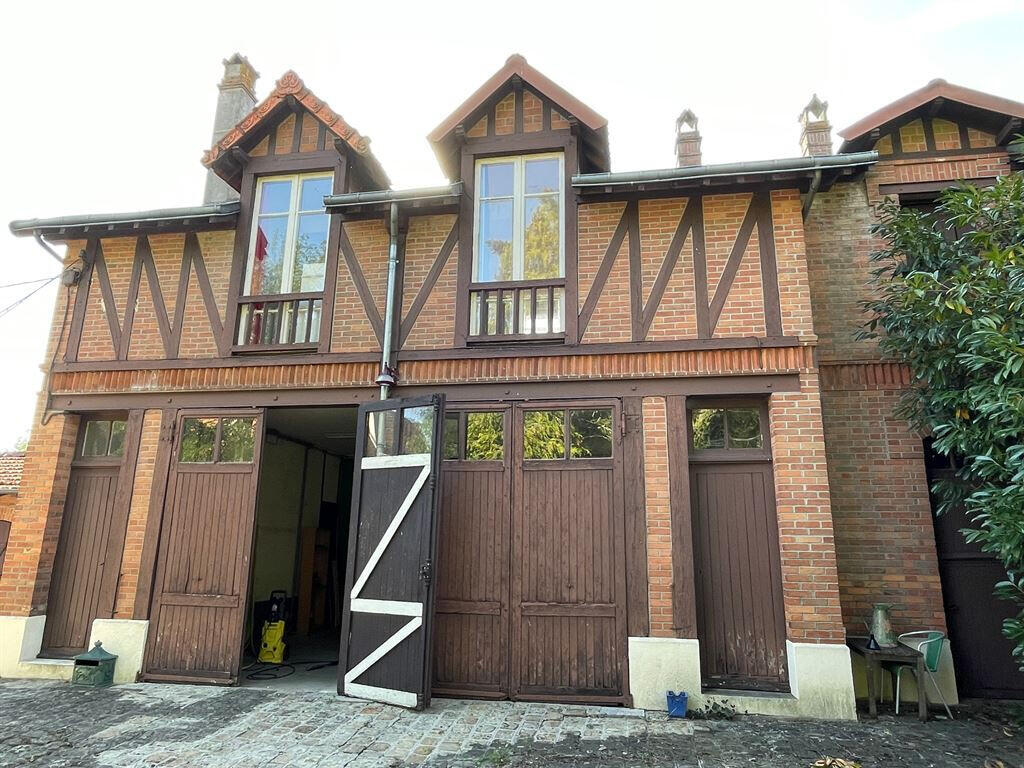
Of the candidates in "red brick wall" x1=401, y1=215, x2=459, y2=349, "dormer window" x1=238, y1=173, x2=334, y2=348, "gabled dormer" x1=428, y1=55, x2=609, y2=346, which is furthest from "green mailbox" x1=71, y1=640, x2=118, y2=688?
"gabled dormer" x1=428, y1=55, x2=609, y2=346

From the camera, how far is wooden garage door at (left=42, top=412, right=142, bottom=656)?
23.5 feet

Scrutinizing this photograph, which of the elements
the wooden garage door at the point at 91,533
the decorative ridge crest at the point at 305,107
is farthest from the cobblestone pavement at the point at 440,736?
the decorative ridge crest at the point at 305,107

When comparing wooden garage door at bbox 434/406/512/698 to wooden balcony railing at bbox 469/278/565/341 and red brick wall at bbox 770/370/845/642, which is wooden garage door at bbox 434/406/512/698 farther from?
red brick wall at bbox 770/370/845/642

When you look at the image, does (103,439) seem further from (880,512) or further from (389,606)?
(880,512)

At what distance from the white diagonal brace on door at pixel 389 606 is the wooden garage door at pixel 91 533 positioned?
3.03 meters

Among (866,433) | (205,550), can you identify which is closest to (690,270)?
(866,433)

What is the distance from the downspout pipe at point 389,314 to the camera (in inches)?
271

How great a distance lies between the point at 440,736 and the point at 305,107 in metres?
Answer: 7.31

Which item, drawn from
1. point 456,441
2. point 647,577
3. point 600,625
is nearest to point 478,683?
point 600,625

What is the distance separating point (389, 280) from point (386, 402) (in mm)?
1519

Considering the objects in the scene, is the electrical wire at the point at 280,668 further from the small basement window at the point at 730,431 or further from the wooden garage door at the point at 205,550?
the small basement window at the point at 730,431

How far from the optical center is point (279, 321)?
748 cm

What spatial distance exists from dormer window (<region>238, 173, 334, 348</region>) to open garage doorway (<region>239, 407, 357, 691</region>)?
1.02m

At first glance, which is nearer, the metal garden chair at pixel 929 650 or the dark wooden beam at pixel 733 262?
the metal garden chair at pixel 929 650
